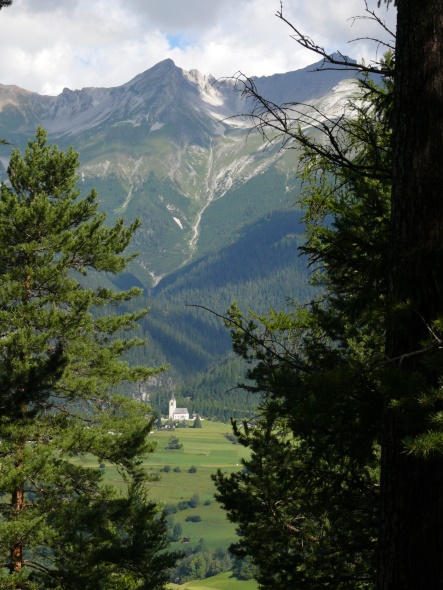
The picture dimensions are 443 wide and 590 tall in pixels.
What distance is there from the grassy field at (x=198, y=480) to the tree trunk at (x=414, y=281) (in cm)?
9979

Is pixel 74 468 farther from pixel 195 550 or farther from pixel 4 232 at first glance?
pixel 195 550

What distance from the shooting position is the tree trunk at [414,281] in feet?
13.6

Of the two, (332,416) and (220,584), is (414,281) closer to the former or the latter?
(332,416)

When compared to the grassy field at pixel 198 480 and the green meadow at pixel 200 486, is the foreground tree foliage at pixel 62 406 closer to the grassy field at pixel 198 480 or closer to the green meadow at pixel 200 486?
the green meadow at pixel 200 486

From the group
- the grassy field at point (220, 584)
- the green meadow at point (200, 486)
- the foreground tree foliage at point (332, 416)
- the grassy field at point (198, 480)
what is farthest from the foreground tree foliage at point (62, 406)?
the grassy field at point (198, 480)

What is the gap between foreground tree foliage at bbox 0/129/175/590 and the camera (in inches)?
561

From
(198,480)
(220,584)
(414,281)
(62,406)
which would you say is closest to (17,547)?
(62,406)

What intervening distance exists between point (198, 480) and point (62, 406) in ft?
402

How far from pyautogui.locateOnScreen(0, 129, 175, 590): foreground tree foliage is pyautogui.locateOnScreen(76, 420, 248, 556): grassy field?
283ft

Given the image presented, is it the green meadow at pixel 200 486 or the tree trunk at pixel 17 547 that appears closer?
the tree trunk at pixel 17 547

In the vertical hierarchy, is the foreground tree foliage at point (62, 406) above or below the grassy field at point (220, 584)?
above

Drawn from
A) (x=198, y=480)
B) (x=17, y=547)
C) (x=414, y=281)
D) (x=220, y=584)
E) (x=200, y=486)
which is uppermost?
(x=198, y=480)

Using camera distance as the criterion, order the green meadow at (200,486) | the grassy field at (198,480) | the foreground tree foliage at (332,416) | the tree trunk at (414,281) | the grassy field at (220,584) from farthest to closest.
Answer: the grassy field at (198,480), the green meadow at (200,486), the grassy field at (220,584), the foreground tree foliage at (332,416), the tree trunk at (414,281)

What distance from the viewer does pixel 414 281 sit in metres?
4.50
